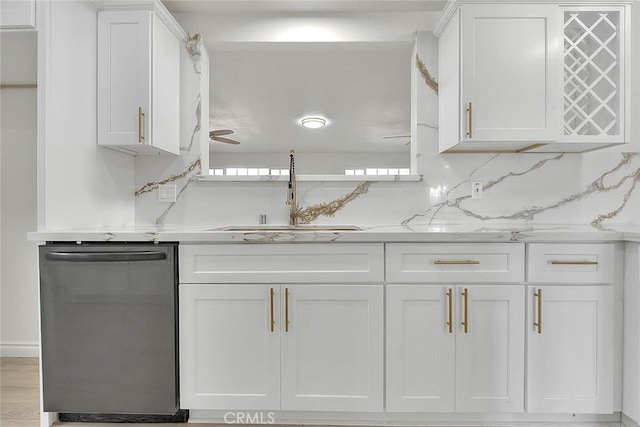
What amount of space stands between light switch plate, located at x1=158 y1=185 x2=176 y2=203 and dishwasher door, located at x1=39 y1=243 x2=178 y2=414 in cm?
69

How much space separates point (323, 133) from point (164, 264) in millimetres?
1275

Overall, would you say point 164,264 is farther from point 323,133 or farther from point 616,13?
point 616,13

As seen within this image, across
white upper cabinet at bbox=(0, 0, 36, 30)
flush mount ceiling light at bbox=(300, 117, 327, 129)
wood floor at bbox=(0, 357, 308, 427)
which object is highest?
white upper cabinet at bbox=(0, 0, 36, 30)

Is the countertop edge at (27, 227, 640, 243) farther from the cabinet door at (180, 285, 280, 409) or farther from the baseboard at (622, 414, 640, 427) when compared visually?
the baseboard at (622, 414, 640, 427)

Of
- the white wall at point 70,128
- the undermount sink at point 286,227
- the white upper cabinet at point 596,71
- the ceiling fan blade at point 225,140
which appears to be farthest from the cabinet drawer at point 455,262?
the white wall at point 70,128

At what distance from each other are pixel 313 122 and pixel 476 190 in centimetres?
108

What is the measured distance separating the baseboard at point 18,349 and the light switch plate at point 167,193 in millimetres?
1265

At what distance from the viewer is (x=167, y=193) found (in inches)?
92.0

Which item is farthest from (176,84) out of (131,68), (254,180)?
(254,180)

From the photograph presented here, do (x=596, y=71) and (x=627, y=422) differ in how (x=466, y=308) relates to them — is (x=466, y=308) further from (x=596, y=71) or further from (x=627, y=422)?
(x=596, y=71)

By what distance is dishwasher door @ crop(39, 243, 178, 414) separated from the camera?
5.50 ft

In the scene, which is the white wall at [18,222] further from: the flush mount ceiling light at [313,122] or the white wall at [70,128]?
the flush mount ceiling light at [313,122]

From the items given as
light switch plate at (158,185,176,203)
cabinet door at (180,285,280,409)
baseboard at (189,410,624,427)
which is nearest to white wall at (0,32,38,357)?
light switch plate at (158,185,176,203)

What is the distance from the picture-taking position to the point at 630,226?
7.29 feet
